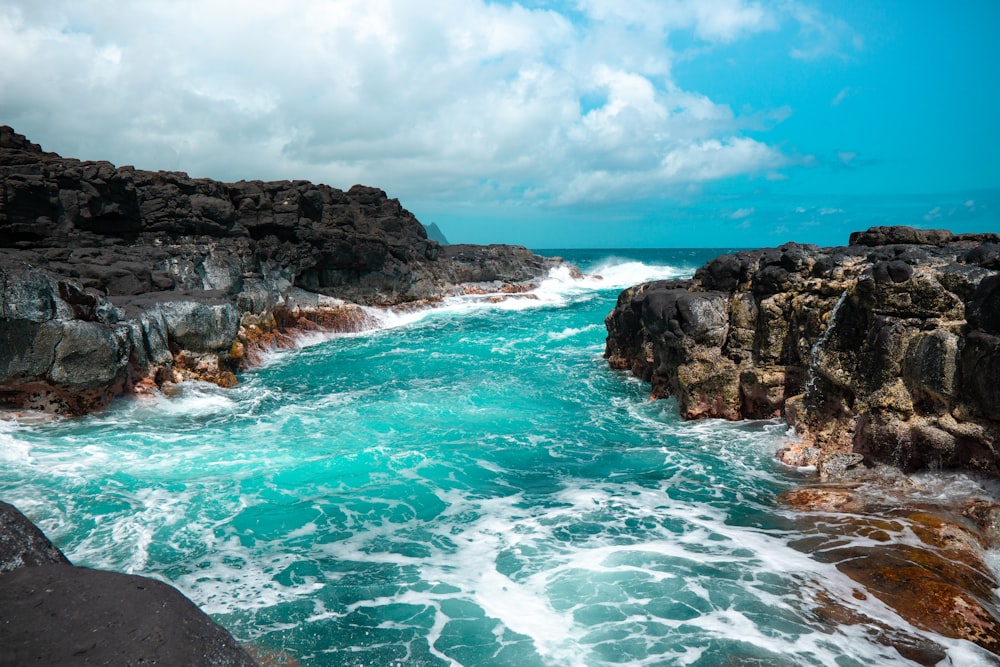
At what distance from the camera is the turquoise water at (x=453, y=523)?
717 centimetres

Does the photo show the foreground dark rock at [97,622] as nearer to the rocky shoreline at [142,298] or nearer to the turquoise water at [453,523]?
the rocky shoreline at [142,298]

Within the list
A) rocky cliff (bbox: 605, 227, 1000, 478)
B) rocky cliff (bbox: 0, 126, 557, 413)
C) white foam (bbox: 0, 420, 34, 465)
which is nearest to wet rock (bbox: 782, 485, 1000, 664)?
rocky cliff (bbox: 605, 227, 1000, 478)

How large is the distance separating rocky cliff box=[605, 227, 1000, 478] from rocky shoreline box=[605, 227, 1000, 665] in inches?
1.2

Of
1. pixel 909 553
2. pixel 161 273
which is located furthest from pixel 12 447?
pixel 909 553

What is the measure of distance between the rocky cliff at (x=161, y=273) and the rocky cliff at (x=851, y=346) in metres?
14.9

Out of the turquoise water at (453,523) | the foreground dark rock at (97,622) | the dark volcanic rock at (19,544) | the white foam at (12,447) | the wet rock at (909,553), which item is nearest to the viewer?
the foreground dark rock at (97,622)

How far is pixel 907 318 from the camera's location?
11531 mm

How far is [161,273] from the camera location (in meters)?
22.7

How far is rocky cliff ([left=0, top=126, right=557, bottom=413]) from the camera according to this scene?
50.1ft

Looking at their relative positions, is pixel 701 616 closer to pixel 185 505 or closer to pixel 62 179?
pixel 185 505

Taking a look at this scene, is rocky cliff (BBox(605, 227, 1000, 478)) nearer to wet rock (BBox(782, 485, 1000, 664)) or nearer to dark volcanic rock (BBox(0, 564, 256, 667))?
wet rock (BBox(782, 485, 1000, 664))

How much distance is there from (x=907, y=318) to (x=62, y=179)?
29.5 metres

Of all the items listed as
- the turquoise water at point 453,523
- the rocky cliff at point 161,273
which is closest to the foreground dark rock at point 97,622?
the turquoise water at point 453,523

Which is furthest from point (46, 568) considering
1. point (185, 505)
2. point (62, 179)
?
point (62, 179)
